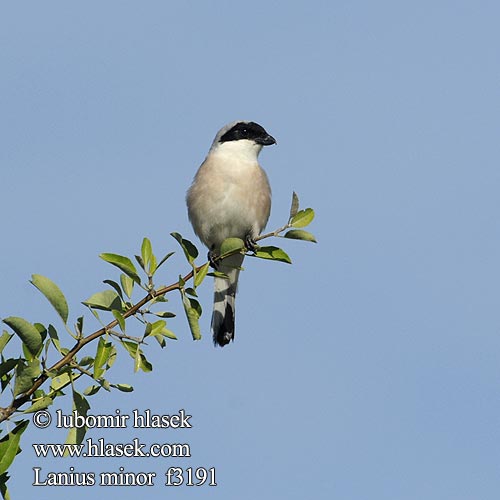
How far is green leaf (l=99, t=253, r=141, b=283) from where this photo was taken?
3.25 meters

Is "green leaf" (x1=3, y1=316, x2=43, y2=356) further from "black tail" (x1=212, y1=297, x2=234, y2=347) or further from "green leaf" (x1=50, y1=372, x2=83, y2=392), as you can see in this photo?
"black tail" (x1=212, y1=297, x2=234, y2=347)

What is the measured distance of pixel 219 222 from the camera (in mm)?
6367

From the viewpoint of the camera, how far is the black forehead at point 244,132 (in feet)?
22.1

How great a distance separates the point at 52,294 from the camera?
3066 millimetres

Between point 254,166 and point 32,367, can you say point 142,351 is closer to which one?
point 32,367

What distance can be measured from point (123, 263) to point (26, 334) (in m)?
0.53

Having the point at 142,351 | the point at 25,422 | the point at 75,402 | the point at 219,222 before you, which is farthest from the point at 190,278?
the point at 219,222

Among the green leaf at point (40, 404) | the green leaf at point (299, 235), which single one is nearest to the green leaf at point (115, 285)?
the green leaf at point (40, 404)

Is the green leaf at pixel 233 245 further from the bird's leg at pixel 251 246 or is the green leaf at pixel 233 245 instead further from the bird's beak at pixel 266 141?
the bird's beak at pixel 266 141

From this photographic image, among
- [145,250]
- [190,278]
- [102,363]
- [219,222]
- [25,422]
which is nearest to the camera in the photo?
[25,422]

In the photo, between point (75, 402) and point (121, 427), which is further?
point (121, 427)

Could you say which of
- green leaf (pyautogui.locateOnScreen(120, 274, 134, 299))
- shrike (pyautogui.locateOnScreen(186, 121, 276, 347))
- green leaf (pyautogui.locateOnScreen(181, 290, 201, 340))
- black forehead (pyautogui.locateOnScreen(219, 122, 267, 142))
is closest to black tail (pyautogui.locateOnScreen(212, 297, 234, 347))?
shrike (pyautogui.locateOnScreen(186, 121, 276, 347))

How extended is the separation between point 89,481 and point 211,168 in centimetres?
338

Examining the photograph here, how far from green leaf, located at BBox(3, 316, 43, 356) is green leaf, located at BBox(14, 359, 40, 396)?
105mm
